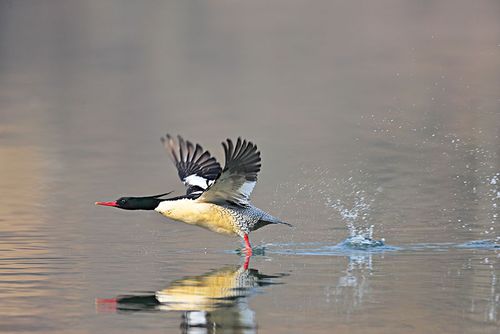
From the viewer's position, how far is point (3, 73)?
117 ft

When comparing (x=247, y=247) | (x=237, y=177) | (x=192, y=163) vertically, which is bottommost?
(x=247, y=247)

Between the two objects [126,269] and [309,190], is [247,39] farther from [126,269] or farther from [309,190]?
[126,269]

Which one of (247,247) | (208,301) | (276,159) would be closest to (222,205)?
(247,247)

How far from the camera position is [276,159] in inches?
788

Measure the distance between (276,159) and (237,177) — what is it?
6.71 m

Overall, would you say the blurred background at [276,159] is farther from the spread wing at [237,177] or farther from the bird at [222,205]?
the spread wing at [237,177]

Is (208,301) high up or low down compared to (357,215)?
down

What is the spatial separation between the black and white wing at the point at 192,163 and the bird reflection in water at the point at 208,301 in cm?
319

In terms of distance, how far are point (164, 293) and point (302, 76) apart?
22.6 meters

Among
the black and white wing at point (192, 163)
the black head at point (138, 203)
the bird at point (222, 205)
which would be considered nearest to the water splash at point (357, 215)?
the bird at point (222, 205)

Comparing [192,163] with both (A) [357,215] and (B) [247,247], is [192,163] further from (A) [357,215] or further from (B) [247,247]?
(B) [247,247]

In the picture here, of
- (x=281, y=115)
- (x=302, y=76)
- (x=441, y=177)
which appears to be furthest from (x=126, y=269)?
(x=302, y=76)

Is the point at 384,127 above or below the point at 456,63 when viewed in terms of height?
below

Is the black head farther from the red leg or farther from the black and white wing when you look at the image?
the black and white wing
